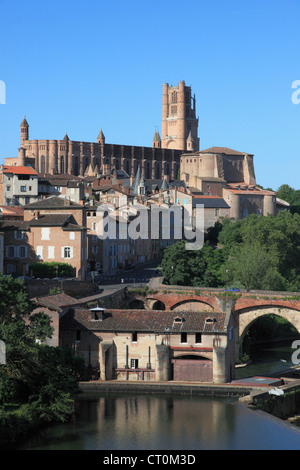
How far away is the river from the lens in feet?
118

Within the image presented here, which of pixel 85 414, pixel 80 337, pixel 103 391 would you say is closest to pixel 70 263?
pixel 80 337

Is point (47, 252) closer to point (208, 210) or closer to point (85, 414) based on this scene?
point (85, 414)

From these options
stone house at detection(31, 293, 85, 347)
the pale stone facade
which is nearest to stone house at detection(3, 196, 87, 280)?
stone house at detection(31, 293, 85, 347)

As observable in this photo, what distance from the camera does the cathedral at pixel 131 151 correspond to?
13912 centimetres

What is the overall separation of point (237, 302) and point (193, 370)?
654 inches

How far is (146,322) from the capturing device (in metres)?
48.8

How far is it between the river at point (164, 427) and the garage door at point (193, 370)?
2392 mm

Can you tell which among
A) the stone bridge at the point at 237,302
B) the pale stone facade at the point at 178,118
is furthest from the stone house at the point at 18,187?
the pale stone facade at the point at 178,118

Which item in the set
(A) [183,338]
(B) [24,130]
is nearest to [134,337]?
(A) [183,338]

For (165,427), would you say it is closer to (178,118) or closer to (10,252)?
(10,252)

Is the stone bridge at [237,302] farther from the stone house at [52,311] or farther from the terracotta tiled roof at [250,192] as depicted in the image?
the terracotta tiled roof at [250,192]

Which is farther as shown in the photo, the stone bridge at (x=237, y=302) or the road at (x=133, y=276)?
the road at (x=133, y=276)

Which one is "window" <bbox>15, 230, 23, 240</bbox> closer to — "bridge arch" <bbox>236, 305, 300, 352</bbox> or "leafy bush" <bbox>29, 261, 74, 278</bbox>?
"leafy bush" <bbox>29, 261, 74, 278</bbox>

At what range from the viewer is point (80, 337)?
4850 cm
